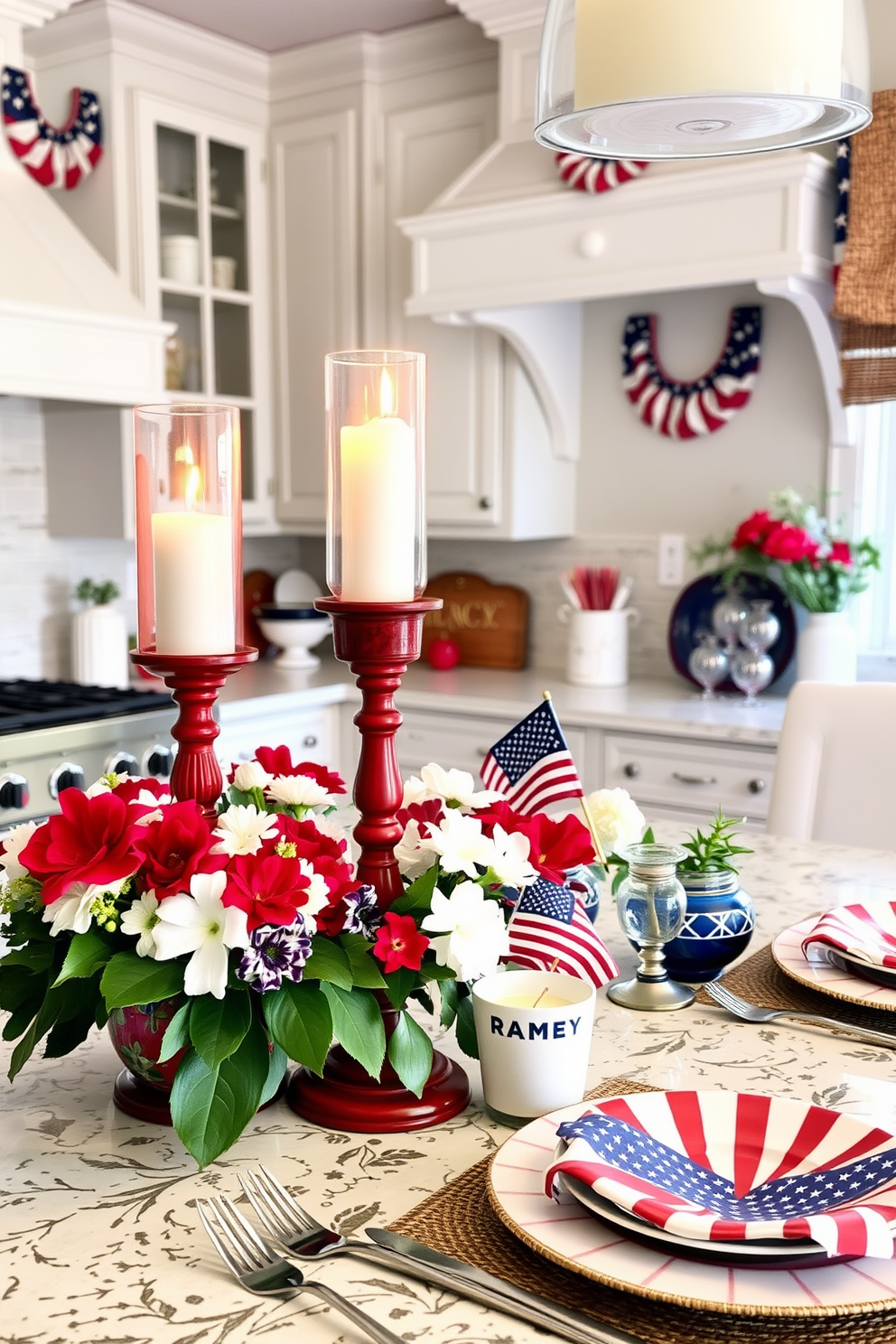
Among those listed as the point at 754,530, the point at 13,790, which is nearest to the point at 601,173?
the point at 754,530

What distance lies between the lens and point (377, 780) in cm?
99

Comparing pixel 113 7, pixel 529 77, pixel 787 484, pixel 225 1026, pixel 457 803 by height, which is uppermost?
pixel 113 7

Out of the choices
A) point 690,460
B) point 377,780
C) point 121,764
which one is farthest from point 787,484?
point 377,780

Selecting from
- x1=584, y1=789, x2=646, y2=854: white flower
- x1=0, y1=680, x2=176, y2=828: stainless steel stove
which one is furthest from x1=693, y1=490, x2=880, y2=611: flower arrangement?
x1=584, y1=789, x2=646, y2=854: white flower

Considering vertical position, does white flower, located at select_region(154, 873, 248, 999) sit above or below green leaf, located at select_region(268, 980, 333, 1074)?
above

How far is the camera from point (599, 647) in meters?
3.29

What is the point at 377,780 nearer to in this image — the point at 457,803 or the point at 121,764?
the point at 457,803

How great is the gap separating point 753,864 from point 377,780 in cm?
84

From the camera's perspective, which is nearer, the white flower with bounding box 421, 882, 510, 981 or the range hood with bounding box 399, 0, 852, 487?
the white flower with bounding box 421, 882, 510, 981

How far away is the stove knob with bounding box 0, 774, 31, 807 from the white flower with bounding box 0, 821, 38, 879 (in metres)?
1.52

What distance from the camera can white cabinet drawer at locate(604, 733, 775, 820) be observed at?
2.76 metres

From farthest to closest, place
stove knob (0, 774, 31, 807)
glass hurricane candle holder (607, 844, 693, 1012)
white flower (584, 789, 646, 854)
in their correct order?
stove knob (0, 774, 31, 807) < white flower (584, 789, 646, 854) < glass hurricane candle holder (607, 844, 693, 1012)

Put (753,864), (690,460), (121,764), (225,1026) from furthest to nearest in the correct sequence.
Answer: (690,460), (121,764), (753,864), (225,1026)

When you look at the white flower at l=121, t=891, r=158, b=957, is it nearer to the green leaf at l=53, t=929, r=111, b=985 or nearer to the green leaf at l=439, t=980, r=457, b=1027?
the green leaf at l=53, t=929, r=111, b=985
